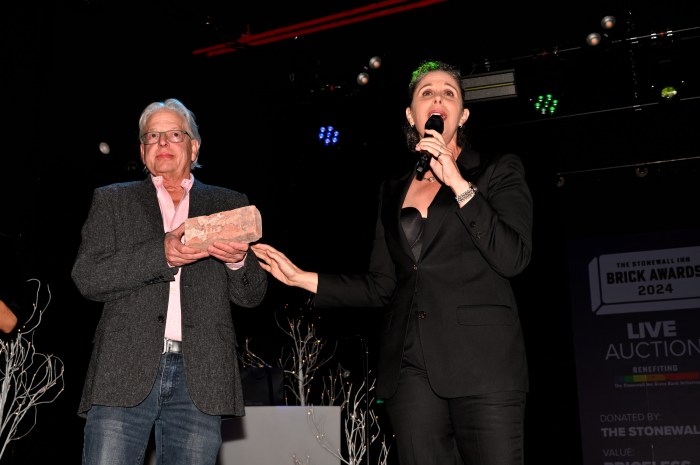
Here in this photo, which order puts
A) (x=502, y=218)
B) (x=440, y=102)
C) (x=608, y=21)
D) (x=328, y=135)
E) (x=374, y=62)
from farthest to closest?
(x=328, y=135), (x=374, y=62), (x=608, y=21), (x=440, y=102), (x=502, y=218)

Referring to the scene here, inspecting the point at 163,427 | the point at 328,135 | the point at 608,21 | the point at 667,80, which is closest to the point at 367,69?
the point at 328,135

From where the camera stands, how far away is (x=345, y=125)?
6.74 metres

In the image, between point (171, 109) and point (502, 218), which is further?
point (171, 109)

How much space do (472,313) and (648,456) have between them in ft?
16.9

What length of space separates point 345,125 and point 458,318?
193 inches

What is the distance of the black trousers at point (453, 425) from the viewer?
1.86m

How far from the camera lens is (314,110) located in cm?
678

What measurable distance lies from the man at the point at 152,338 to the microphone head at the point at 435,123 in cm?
61

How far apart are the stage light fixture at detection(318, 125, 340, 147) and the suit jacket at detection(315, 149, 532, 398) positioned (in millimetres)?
4637

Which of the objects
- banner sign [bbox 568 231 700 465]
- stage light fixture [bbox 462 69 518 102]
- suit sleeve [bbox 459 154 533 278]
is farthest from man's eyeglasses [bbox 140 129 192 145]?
banner sign [bbox 568 231 700 465]

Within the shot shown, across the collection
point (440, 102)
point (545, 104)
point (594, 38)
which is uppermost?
point (594, 38)

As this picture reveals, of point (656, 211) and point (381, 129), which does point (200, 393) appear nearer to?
point (381, 129)

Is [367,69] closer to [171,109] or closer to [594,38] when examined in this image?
[594,38]

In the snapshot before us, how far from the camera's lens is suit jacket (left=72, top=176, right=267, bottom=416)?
6.68 ft
